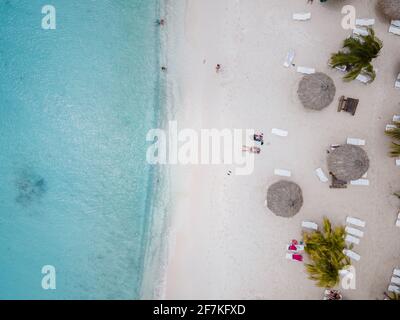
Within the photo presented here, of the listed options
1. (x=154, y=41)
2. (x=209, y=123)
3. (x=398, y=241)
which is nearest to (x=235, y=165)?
(x=209, y=123)

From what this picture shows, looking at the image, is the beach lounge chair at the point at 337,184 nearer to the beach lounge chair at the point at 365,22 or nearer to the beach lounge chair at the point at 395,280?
the beach lounge chair at the point at 395,280

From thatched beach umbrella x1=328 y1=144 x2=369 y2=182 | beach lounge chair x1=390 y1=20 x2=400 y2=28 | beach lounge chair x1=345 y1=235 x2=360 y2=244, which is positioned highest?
Answer: beach lounge chair x1=390 y1=20 x2=400 y2=28

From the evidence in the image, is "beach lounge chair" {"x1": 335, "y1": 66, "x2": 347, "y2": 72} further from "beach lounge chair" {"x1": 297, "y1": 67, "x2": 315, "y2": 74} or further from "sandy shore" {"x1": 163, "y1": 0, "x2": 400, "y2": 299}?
"beach lounge chair" {"x1": 297, "y1": 67, "x2": 315, "y2": 74}

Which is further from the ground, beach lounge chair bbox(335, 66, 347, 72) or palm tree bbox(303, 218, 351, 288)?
beach lounge chair bbox(335, 66, 347, 72)

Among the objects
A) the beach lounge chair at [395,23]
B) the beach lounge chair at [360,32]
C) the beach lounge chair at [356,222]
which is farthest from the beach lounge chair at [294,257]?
the beach lounge chair at [395,23]

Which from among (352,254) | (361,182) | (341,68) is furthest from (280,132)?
(352,254)

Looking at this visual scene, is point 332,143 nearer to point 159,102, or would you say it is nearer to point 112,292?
point 159,102

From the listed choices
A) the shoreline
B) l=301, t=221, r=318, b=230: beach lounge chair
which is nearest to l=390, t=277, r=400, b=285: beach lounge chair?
l=301, t=221, r=318, b=230: beach lounge chair
